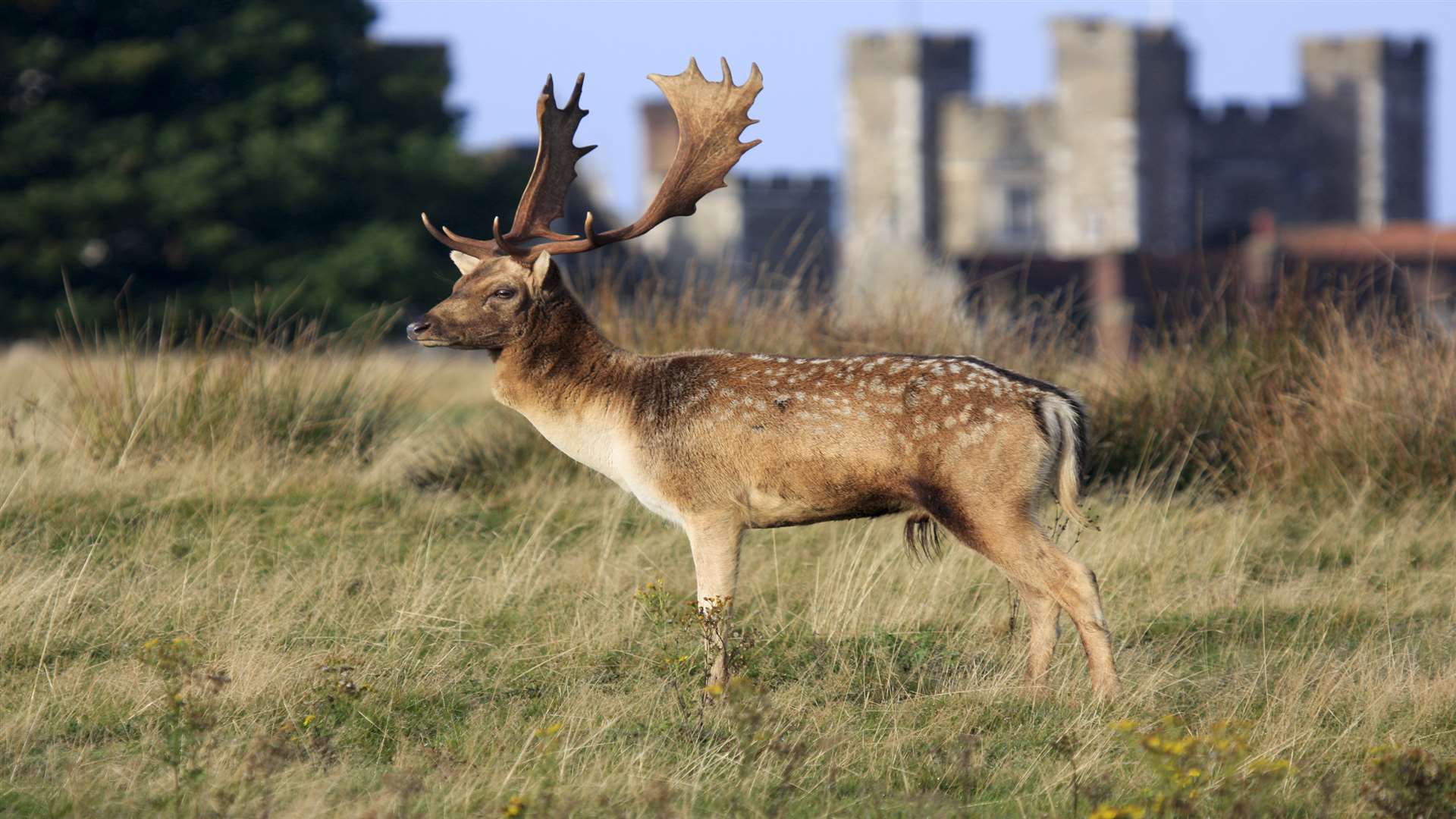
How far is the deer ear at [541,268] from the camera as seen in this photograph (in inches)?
221

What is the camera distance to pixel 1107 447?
818cm

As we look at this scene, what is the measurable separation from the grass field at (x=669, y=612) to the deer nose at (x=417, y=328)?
3.54ft

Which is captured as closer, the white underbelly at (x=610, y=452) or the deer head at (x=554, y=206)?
the white underbelly at (x=610, y=452)

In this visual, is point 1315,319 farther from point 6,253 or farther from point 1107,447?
point 6,253

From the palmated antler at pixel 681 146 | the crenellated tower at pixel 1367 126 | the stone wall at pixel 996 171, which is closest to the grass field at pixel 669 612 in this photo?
the palmated antler at pixel 681 146

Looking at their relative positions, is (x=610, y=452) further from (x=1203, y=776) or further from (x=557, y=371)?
(x=1203, y=776)

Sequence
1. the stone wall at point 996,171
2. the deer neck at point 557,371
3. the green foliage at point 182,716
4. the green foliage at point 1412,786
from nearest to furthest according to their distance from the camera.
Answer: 1. the green foliage at point 1412,786
2. the green foliage at point 182,716
3. the deer neck at point 557,371
4. the stone wall at point 996,171

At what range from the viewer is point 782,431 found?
524cm

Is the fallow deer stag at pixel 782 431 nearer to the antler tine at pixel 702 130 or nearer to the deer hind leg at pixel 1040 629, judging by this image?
the deer hind leg at pixel 1040 629

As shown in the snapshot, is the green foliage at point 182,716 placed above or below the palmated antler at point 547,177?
below

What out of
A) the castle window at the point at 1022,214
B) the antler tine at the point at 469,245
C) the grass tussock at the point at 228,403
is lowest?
the castle window at the point at 1022,214

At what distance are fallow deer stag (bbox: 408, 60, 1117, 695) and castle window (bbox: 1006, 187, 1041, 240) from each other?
140 feet

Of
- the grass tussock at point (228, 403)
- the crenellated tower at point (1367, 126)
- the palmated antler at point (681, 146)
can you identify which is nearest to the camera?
the palmated antler at point (681, 146)

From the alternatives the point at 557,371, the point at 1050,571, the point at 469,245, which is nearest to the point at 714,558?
the point at 557,371
